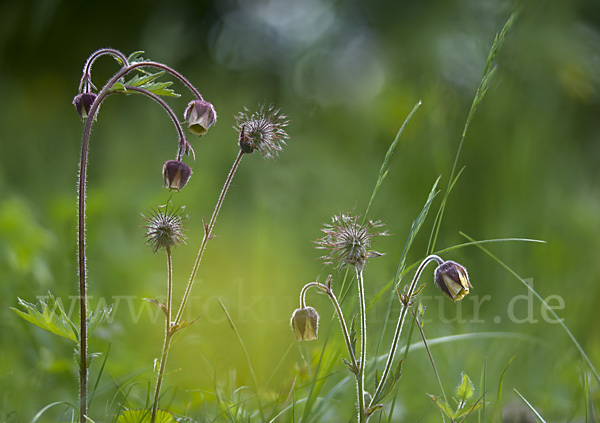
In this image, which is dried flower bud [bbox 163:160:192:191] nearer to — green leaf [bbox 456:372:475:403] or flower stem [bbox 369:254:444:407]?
flower stem [bbox 369:254:444:407]

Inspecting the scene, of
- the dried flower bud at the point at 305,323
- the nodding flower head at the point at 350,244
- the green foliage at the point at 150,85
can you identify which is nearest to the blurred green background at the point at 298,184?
the dried flower bud at the point at 305,323

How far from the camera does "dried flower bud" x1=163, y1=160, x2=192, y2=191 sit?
4.43 feet

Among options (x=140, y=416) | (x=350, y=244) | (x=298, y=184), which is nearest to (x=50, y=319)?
(x=140, y=416)

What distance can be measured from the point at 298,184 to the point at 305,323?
2.19 m

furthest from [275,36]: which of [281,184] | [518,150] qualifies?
[518,150]

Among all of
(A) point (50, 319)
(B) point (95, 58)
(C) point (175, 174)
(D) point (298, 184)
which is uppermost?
(D) point (298, 184)

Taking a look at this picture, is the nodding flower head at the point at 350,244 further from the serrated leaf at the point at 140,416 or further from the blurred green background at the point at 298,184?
the serrated leaf at the point at 140,416

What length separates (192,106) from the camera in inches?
53.2

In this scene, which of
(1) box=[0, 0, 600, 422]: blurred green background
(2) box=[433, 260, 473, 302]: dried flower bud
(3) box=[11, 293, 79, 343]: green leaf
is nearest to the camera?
(3) box=[11, 293, 79, 343]: green leaf

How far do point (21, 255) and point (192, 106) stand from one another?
124cm

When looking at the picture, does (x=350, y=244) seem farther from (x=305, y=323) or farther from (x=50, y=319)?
(x=50, y=319)

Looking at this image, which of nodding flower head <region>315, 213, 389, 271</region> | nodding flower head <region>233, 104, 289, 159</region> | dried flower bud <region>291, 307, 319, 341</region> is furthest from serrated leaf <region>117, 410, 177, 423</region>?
nodding flower head <region>233, 104, 289, 159</region>

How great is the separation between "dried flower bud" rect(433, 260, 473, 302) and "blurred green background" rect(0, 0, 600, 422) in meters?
0.29

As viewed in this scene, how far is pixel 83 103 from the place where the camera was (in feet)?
4.31
